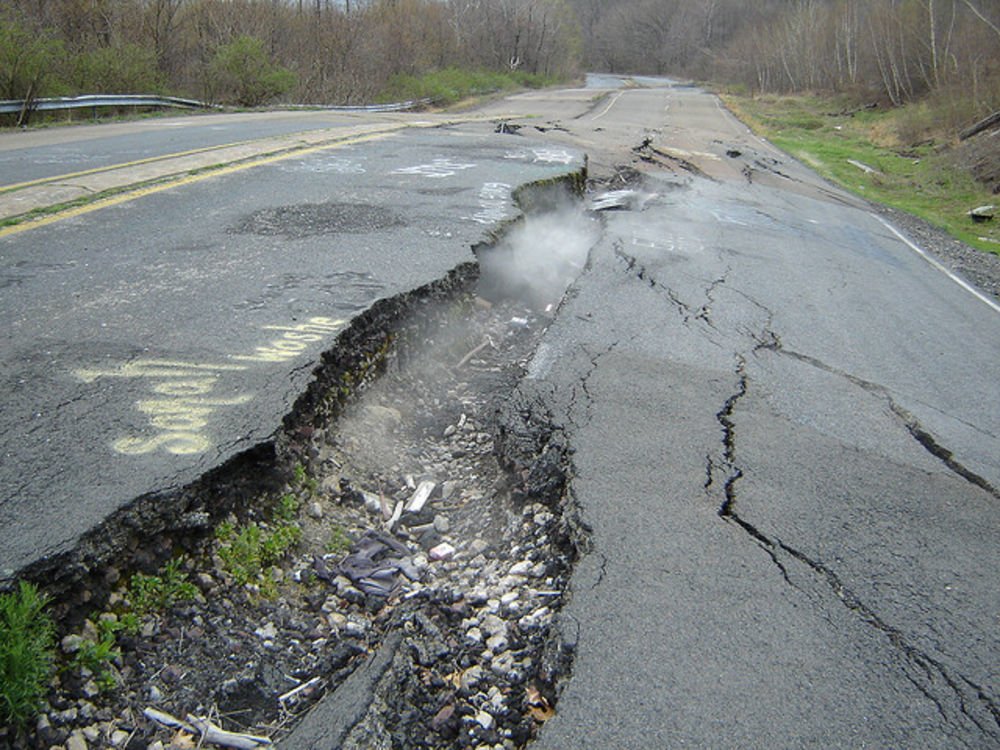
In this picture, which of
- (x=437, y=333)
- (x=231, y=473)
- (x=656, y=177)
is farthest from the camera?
(x=656, y=177)

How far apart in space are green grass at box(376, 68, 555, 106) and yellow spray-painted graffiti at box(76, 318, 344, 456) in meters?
24.1

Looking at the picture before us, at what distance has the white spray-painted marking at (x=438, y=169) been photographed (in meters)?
9.30

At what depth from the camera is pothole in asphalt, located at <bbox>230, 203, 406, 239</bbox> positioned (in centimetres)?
631

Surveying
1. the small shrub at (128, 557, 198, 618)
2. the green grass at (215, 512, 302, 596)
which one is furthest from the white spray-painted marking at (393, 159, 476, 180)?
the small shrub at (128, 557, 198, 618)

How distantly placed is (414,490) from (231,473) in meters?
1.00

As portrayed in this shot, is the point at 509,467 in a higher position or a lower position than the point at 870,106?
lower

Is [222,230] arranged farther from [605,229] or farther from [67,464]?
[605,229]

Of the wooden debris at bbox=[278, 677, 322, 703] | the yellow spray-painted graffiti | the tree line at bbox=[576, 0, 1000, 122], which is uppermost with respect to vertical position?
the tree line at bbox=[576, 0, 1000, 122]

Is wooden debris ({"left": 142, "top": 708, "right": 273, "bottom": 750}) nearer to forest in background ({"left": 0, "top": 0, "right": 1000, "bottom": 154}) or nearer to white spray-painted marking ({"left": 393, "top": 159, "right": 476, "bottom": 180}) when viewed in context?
white spray-painted marking ({"left": 393, "top": 159, "right": 476, "bottom": 180})

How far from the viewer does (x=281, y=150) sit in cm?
1026

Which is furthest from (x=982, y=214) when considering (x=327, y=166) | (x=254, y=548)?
(x=254, y=548)

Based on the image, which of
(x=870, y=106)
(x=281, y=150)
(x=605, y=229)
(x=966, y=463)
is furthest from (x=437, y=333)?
(x=870, y=106)

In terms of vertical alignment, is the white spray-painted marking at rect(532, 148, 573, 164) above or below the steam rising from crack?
above

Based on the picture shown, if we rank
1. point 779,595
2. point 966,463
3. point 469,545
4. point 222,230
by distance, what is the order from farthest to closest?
point 222,230 < point 966,463 < point 469,545 < point 779,595
